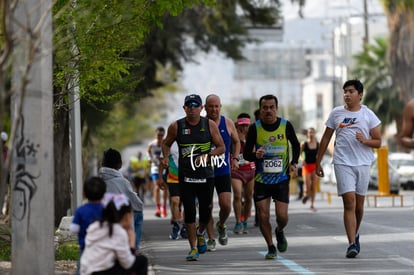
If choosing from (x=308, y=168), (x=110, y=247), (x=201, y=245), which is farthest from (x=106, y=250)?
(x=308, y=168)

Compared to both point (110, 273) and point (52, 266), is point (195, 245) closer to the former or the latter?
point (52, 266)

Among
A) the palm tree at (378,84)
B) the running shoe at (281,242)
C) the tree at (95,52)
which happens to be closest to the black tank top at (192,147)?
the running shoe at (281,242)

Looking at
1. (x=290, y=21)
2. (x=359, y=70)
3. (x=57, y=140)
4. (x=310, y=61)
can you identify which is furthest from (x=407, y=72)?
(x=290, y=21)

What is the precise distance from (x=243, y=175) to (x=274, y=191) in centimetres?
508

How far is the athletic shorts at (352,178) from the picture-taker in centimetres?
1441

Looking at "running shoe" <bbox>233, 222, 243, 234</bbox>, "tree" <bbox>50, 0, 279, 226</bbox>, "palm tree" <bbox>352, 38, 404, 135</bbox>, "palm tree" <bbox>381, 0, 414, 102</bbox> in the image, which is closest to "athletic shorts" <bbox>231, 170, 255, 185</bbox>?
"running shoe" <bbox>233, 222, 243, 234</bbox>

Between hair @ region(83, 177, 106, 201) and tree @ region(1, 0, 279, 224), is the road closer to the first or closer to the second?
tree @ region(1, 0, 279, 224)

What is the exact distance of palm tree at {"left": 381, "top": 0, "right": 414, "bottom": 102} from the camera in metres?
50.7

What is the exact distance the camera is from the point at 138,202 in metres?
12.4

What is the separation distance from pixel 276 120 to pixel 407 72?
40996 mm

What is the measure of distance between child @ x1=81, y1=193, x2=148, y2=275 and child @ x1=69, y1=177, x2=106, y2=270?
44 cm

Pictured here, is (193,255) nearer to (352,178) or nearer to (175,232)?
(352,178)

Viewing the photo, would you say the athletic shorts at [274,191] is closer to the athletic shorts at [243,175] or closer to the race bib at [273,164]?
the race bib at [273,164]

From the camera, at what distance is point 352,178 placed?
14461mm
